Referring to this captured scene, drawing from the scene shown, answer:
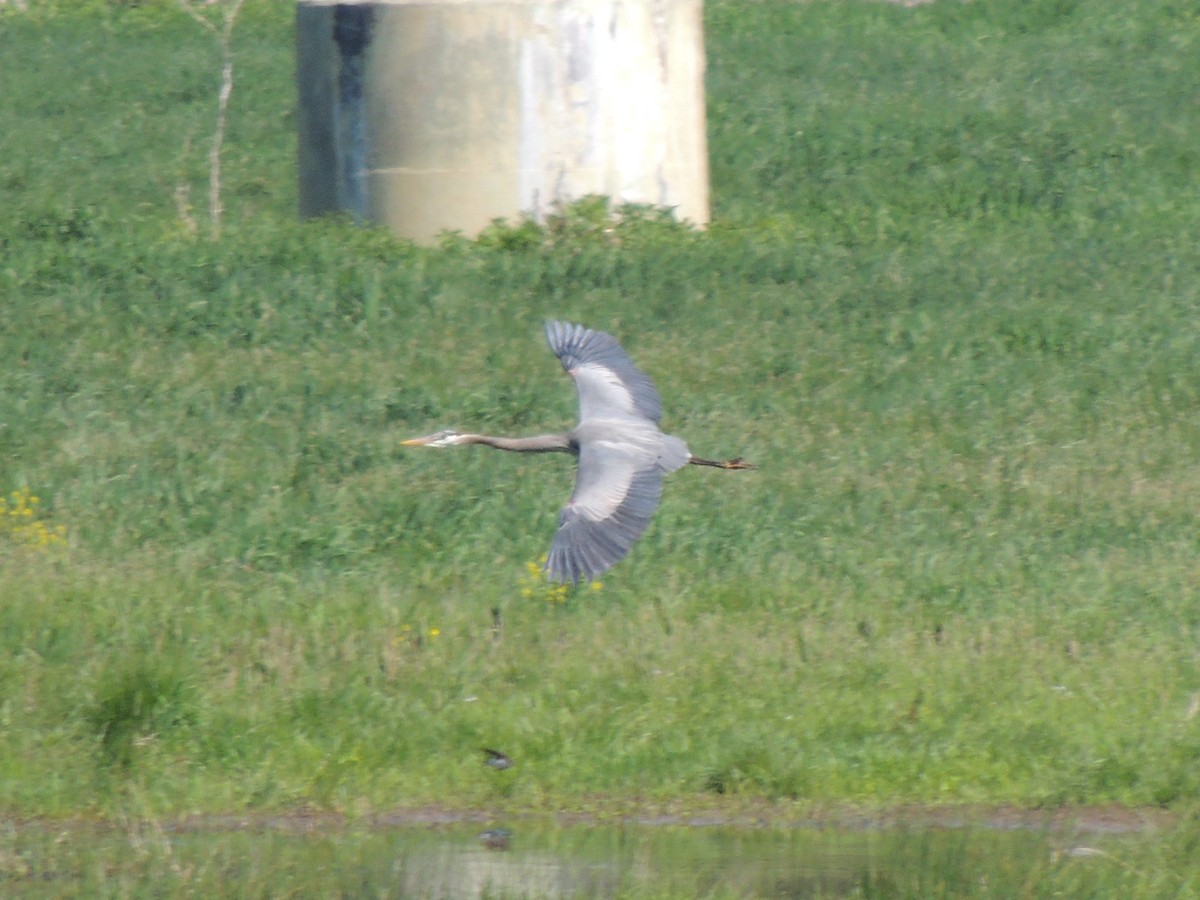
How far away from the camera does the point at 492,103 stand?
14242 mm

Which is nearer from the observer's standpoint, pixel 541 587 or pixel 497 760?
pixel 497 760

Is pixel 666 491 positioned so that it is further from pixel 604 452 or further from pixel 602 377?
pixel 604 452

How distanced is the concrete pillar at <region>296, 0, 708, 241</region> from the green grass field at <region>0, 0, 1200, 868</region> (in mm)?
379

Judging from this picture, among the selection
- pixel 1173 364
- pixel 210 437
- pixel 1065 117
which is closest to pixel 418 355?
pixel 210 437

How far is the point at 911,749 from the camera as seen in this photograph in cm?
744

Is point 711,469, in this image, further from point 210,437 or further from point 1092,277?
point 1092,277

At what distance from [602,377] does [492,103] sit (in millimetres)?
6784

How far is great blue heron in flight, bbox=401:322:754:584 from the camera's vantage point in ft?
21.0

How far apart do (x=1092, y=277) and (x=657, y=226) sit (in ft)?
9.64

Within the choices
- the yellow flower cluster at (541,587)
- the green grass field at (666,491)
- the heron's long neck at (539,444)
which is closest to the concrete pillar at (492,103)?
the green grass field at (666,491)

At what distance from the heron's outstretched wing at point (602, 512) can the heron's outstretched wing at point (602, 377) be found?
37 cm

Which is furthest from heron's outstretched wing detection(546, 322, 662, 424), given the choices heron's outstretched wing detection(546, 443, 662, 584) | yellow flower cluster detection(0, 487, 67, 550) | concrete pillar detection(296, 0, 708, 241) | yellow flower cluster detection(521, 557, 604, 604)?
concrete pillar detection(296, 0, 708, 241)

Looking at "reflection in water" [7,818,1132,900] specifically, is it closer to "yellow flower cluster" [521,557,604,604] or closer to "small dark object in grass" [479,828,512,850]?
"small dark object in grass" [479,828,512,850]

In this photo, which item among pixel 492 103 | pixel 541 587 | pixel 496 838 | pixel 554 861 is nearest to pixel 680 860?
pixel 554 861
